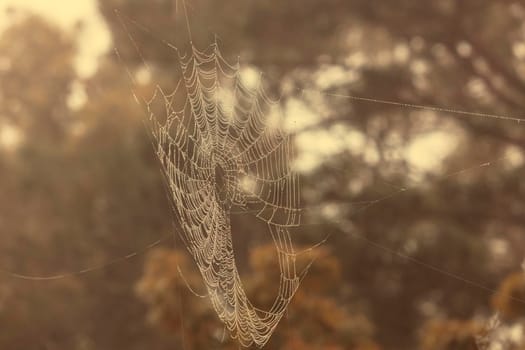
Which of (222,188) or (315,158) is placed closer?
(222,188)

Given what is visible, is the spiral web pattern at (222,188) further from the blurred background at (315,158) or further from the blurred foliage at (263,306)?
the blurred background at (315,158)

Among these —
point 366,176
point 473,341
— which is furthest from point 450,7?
point 473,341

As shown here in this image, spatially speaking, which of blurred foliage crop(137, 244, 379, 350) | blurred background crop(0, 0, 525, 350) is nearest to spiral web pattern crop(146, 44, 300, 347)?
blurred foliage crop(137, 244, 379, 350)

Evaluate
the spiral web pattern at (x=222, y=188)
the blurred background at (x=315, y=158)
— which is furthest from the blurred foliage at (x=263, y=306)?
the blurred background at (x=315, y=158)

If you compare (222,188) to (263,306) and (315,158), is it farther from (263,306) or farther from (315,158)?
(315,158)

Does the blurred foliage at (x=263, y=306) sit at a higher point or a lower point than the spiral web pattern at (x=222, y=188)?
lower

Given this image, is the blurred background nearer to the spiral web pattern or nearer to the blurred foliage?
the spiral web pattern

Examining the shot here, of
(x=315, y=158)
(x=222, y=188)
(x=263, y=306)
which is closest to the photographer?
(x=222, y=188)

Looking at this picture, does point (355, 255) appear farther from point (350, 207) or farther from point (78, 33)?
point (78, 33)

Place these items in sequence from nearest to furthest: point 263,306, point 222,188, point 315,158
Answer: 1. point 222,188
2. point 263,306
3. point 315,158

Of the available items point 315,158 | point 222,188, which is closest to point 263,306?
point 222,188
